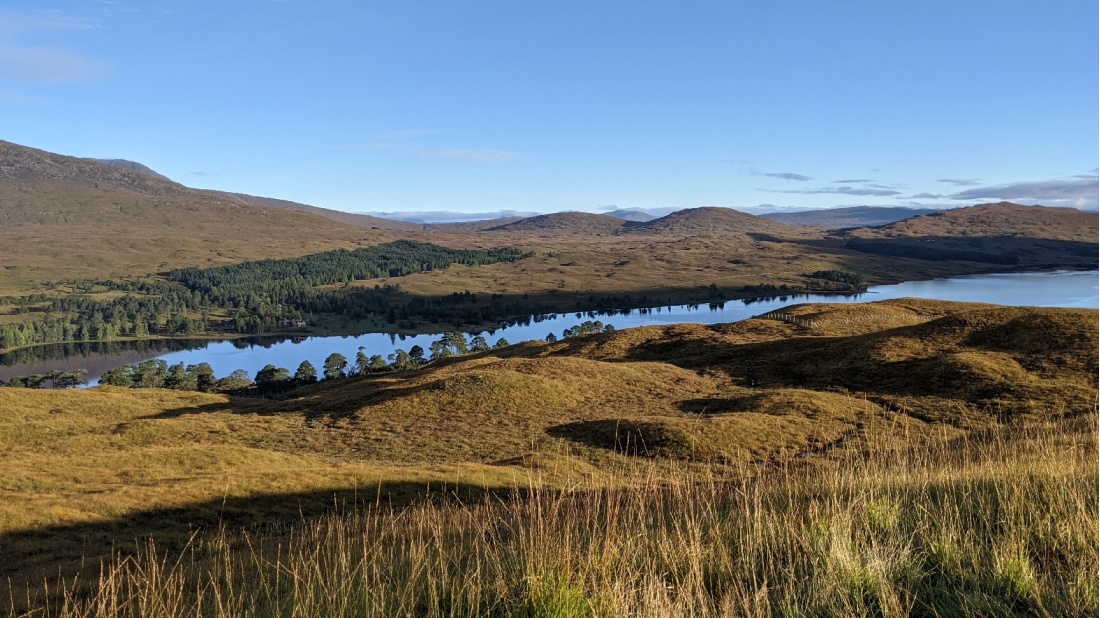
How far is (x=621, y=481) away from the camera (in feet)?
27.1

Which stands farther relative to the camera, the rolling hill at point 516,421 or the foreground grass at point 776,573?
the rolling hill at point 516,421

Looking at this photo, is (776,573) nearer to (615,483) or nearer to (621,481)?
(621,481)

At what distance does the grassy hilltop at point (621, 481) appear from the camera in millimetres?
6363

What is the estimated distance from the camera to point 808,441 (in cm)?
3894

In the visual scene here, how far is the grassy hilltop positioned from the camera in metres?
6.36

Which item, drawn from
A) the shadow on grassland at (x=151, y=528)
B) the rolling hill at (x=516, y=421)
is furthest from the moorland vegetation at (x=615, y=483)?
the rolling hill at (x=516, y=421)

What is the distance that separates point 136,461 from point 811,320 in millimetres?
68966

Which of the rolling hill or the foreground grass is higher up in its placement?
the foreground grass

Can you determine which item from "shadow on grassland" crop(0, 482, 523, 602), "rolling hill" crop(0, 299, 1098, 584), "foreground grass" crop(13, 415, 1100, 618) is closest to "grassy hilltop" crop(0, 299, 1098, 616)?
"foreground grass" crop(13, 415, 1100, 618)

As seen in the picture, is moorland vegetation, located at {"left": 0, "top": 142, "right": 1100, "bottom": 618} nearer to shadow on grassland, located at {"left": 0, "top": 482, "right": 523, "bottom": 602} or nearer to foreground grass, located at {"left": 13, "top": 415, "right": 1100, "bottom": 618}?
foreground grass, located at {"left": 13, "top": 415, "right": 1100, "bottom": 618}

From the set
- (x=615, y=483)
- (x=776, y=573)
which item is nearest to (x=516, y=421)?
(x=615, y=483)

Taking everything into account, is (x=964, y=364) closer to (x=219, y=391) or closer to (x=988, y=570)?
(x=988, y=570)

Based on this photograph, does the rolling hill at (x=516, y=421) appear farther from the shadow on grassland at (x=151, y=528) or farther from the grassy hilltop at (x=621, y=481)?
the grassy hilltop at (x=621, y=481)

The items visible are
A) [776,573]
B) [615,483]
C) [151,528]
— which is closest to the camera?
[776,573]
